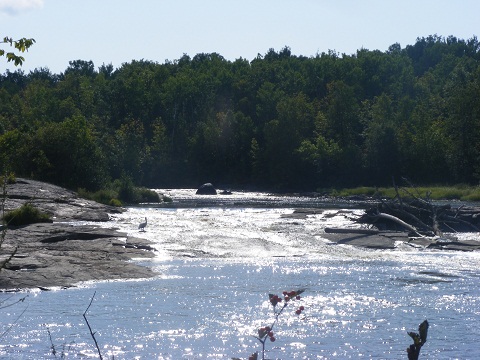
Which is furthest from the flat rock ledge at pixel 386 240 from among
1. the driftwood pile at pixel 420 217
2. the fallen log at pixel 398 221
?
the driftwood pile at pixel 420 217

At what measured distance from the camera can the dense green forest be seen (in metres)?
85.6

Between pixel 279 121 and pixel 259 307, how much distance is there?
79.5 m

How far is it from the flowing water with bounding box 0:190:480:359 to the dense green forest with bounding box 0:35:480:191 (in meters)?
43.0

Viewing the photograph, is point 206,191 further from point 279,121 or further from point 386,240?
point 386,240

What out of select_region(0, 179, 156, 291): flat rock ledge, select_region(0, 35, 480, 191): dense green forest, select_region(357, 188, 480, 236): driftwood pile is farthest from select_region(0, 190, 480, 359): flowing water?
select_region(0, 35, 480, 191): dense green forest

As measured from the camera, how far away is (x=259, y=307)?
19.5 meters

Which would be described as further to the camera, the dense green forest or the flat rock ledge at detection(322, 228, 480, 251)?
the dense green forest

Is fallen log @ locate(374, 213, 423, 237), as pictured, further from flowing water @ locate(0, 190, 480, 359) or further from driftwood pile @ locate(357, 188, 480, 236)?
flowing water @ locate(0, 190, 480, 359)

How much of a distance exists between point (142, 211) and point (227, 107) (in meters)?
73.3

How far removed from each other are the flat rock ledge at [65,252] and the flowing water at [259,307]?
850 mm

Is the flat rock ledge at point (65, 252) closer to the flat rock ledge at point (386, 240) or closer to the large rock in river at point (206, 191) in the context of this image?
the flat rock ledge at point (386, 240)

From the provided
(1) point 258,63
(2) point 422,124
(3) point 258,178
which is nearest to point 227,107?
(1) point 258,63

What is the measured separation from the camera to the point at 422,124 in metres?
93.4

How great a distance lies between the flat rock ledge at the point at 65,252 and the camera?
2266 centimetres
